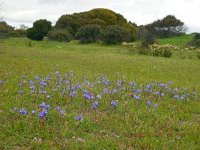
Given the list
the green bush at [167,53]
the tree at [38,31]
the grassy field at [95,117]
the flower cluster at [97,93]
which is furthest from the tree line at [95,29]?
the grassy field at [95,117]

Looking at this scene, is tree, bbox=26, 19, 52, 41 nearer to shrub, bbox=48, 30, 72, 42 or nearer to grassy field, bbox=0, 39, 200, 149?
shrub, bbox=48, 30, 72, 42

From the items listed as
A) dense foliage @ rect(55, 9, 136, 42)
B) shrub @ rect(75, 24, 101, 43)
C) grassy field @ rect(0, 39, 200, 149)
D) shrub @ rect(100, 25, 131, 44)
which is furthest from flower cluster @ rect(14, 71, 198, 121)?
dense foliage @ rect(55, 9, 136, 42)

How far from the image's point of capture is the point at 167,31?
5403cm

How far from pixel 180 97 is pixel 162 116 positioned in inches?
74.6

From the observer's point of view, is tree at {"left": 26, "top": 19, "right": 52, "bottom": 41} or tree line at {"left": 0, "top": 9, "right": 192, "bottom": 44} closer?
tree line at {"left": 0, "top": 9, "right": 192, "bottom": 44}

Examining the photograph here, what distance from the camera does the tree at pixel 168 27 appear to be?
53750 mm

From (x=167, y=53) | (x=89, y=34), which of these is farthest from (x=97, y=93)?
(x=89, y=34)

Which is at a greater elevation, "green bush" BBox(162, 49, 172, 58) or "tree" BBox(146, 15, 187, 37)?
"tree" BBox(146, 15, 187, 37)

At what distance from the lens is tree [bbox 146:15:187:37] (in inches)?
2116

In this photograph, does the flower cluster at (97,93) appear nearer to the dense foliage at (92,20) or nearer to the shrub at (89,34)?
the shrub at (89,34)

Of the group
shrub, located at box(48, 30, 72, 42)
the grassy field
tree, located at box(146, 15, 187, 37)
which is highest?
tree, located at box(146, 15, 187, 37)

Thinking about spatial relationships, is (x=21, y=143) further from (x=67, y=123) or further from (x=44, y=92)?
(x=44, y=92)

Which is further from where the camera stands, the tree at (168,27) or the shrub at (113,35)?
the tree at (168,27)

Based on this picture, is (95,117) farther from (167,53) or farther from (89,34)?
(89,34)
